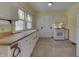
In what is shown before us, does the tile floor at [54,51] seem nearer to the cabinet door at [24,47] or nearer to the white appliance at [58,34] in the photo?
the cabinet door at [24,47]

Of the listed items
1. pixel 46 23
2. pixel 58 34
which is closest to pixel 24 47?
pixel 58 34

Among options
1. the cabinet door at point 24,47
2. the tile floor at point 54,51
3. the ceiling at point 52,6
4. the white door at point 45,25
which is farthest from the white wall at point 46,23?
the cabinet door at point 24,47

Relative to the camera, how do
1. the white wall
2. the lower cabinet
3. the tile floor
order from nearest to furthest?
1. the lower cabinet
2. the tile floor
3. the white wall

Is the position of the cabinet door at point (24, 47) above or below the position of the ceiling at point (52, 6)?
below

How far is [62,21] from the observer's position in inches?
344

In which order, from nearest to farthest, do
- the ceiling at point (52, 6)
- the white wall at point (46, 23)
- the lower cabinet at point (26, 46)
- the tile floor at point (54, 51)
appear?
the lower cabinet at point (26, 46), the tile floor at point (54, 51), the ceiling at point (52, 6), the white wall at point (46, 23)

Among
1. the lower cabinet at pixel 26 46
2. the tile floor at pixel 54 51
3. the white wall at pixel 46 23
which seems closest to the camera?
the lower cabinet at pixel 26 46

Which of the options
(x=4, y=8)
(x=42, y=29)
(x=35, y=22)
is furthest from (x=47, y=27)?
(x=4, y=8)

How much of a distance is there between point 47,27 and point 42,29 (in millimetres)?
405

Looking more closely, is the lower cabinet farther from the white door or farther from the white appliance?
the white appliance

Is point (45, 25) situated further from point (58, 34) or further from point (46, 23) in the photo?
point (58, 34)

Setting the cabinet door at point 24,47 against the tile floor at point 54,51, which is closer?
the cabinet door at point 24,47

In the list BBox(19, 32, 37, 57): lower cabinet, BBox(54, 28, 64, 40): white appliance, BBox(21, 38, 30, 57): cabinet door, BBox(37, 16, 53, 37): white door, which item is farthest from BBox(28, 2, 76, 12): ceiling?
BBox(21, 38, 30, 57): cabinet door

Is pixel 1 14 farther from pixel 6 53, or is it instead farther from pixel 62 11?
pixel 62 11
